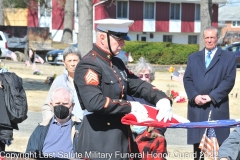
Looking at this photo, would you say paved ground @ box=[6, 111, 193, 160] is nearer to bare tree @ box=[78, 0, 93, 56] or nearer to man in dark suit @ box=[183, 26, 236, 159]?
man in dark suit @ box=[183, 26, 236, 159]

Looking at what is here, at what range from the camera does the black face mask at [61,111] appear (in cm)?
600

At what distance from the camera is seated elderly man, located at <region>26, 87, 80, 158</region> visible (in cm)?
596

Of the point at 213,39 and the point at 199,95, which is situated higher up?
the point at 213,39

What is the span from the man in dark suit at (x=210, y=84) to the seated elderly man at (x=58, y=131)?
2178 mm

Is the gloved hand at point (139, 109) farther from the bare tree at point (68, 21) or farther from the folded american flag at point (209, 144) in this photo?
the bare tree at point (68, 21)

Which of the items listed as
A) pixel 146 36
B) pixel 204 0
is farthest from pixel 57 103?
pixel 146 36

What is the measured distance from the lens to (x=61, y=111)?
19.7 feet

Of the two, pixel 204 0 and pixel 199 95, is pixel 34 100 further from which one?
pixel 199 95

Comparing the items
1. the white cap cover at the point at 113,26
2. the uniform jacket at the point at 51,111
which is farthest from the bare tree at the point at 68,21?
the white cap cover at the point at 113,26

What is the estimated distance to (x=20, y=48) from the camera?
1462 inches

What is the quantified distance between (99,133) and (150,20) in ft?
165

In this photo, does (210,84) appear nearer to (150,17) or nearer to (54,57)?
(54,57)

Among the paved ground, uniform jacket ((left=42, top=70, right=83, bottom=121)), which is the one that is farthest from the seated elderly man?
the paved ground

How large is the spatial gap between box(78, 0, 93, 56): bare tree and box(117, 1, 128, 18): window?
34.3 metres
